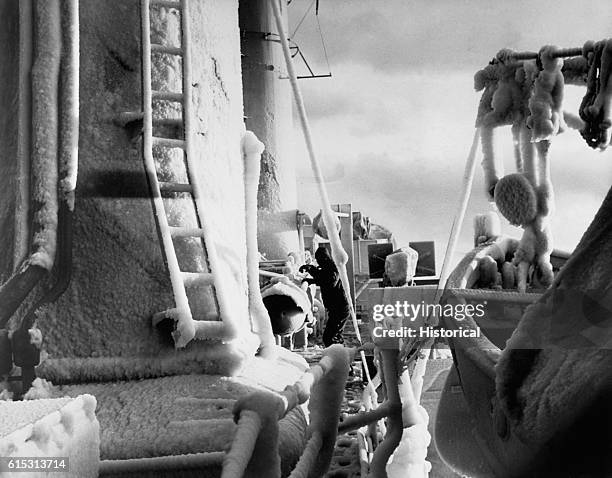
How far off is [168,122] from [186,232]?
0.38m

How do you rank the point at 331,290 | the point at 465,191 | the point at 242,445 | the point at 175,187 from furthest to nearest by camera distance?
the point at 331,290 → the point at 465,191 → the point at 175,187 → the point at 242,445

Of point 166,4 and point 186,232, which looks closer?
point 186,232

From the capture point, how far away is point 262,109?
27.6 feet

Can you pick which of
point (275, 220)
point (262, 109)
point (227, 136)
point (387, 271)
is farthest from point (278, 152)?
point (227, 136)

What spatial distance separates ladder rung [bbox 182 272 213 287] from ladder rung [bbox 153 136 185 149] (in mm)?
413

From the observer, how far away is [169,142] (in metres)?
2.12

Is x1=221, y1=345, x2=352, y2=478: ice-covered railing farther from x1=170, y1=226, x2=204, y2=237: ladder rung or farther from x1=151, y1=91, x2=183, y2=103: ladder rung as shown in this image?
x1=151, y1=91, x2=183, y2=103: ladder rung

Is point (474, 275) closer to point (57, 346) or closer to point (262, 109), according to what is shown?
point (57, 346)

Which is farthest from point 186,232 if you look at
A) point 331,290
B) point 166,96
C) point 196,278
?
point 331,290

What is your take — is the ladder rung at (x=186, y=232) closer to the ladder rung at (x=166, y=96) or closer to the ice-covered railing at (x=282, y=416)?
the ladder rung at (x=166, y=96)

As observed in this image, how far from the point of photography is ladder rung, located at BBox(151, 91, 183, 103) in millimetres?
2125

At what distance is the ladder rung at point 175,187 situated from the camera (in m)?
2.12

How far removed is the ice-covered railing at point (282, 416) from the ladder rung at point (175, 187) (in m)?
0.73

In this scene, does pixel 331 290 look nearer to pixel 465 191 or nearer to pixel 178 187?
pixel 465 191
